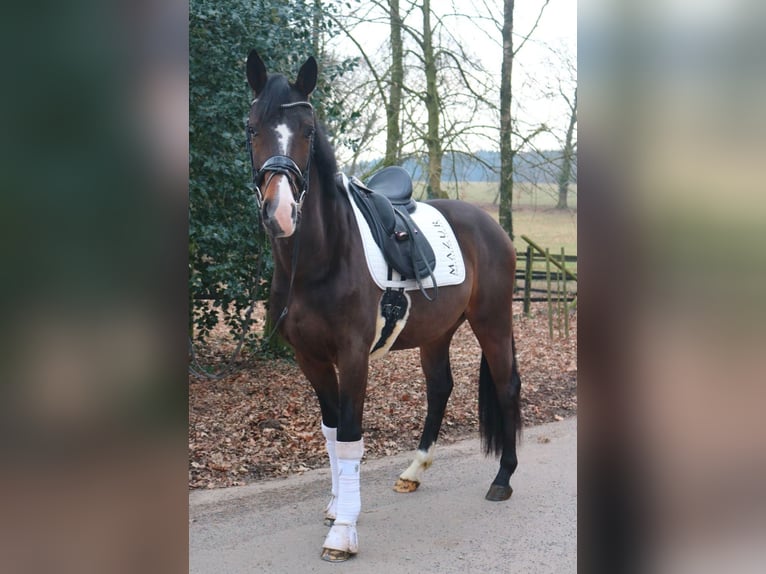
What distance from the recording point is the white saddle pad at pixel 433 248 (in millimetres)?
3811

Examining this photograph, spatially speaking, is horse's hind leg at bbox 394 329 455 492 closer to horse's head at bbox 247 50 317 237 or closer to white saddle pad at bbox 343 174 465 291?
white saddle pad at bbox 343 174 465 291

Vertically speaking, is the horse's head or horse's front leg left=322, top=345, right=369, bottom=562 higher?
the horse's head

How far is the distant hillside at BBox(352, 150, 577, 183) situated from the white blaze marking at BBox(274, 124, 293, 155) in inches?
329

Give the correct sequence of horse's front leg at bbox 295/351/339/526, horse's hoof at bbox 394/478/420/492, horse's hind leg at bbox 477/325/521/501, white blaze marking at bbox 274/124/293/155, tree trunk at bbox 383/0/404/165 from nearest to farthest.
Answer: white blaze marking at bbox 274/124/293/155
horse's front leg at bbox 295/351/339/526
horse's hoof at bbox 394/478/420/492
horse's hind leg at bbox 477/325/521/501
tree trunk at bbox 383/0/404/165

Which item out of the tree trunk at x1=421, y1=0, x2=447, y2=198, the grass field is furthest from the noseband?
the tree trunk at x1=421, y1=0, x2=447, y2=198

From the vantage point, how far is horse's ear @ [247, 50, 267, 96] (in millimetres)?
3174

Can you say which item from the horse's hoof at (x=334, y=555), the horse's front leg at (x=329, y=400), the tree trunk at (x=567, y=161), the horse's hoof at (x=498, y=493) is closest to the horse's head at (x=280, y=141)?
the horse's front leg at (x=329, y=400)

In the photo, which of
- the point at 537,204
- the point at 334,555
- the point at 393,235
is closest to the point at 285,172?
the point at 393,235

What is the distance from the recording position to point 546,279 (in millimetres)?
13328

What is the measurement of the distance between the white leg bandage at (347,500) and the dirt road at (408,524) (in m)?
0.11

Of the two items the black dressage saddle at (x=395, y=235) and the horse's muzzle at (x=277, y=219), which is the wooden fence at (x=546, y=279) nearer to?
the black dressage saddle at (x=395, y=235)
